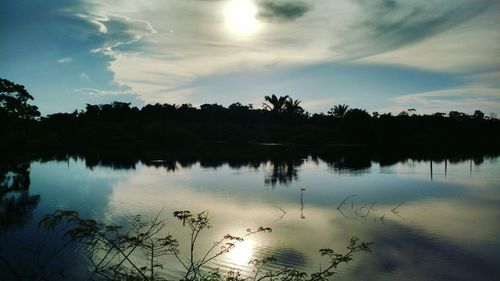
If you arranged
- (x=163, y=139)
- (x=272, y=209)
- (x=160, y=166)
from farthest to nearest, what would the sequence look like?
(x=163, y=139)
(x=160, y=166)
(x=272, y=209)

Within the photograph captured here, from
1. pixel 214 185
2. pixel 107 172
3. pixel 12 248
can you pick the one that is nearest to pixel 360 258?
pixel 12 248

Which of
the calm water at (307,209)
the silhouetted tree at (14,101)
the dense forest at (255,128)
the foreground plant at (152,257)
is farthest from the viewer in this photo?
the dense forest at (255,128)

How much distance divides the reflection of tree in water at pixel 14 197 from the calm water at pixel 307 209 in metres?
0.20

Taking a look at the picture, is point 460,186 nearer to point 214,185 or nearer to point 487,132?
point 214,185

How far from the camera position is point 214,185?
32094mm

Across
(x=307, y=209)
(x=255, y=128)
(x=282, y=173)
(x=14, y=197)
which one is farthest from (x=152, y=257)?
(x=255, y=128)

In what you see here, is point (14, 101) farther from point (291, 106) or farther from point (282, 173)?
point (291, 106)

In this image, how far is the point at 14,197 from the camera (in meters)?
25.2

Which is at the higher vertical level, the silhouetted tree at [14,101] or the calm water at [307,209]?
the silhouetted tree at [14,101]

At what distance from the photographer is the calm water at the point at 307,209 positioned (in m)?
13.4

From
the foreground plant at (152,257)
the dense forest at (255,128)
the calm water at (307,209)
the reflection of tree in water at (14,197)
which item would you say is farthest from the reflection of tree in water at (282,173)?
the dense forest at (255,128)

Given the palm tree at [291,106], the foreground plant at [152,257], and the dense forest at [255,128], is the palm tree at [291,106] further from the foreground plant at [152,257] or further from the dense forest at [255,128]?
the foreground plant at [152,257]

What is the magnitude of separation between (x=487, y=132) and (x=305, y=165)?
A: 6712cm

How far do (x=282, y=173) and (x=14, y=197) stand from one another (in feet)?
79.1
